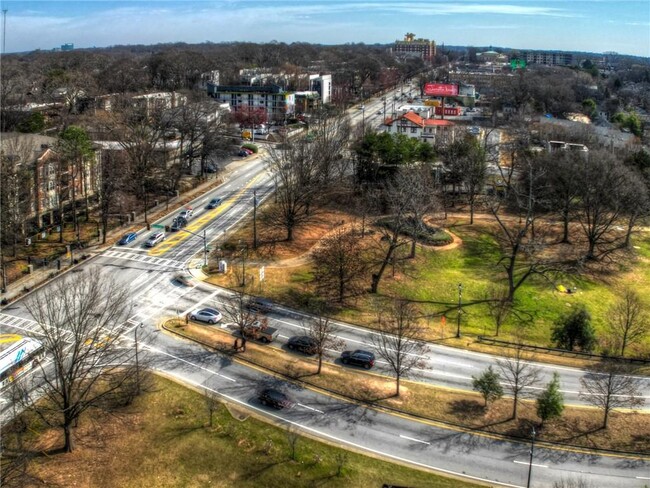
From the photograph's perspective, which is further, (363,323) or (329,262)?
(329,262)

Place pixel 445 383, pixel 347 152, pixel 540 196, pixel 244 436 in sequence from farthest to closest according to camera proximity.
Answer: pixel 347 152
pixel 540 196
pixel 445 383
pixel 244 436

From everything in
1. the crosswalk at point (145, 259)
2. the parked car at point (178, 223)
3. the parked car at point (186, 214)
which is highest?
the parked car at point (186, 214)

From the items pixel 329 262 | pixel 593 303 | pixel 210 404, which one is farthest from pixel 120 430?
pixel 593 303

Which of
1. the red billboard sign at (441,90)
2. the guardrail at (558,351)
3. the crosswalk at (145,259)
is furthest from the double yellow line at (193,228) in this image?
the red billboard sign at (441,90)

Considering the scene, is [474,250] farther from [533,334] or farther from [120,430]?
[120,430]

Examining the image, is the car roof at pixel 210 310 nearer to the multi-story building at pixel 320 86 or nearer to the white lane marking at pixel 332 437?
the white lane marking at pixel 332 437

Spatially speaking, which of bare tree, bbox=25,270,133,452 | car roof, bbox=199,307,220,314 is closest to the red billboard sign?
car roof, bbox=199,307,220,314
